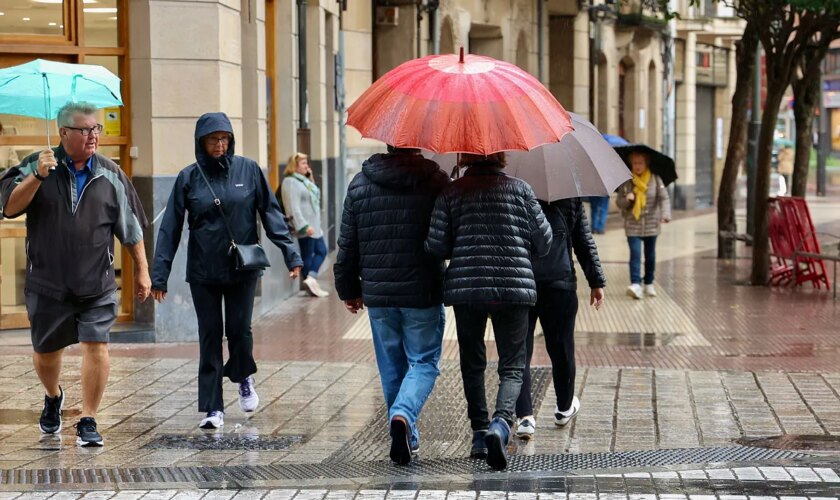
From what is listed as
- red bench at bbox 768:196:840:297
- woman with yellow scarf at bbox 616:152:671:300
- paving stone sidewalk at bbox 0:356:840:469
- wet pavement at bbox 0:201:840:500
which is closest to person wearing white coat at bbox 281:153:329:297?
wet pavement at bbox 0:201:840:500

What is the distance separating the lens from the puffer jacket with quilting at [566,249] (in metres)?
8.38

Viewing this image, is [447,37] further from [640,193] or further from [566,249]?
[566,249]

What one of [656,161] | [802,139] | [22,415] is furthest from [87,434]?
[802,139]

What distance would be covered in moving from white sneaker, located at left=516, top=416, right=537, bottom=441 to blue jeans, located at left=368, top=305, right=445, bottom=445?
0.75 m

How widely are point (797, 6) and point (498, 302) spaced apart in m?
10.4

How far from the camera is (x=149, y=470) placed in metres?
7.62

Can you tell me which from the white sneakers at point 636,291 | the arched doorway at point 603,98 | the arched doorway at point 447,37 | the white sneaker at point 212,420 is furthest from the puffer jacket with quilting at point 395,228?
the arched doorway at point 603,98

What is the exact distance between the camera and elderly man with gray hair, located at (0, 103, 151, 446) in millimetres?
8141

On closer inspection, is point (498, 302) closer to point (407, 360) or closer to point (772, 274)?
point (407, 360)

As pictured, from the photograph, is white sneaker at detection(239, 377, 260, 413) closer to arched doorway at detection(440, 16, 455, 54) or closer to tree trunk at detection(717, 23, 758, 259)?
tree trunk at detection(717, 23, 758, 259)

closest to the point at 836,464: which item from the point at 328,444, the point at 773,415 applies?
the point at 773,415

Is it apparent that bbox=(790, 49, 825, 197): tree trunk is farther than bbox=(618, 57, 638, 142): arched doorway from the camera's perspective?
No

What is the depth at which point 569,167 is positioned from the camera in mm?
8336

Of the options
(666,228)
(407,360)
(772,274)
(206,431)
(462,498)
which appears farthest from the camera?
(666,228)
